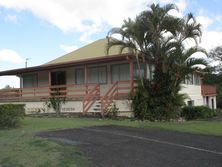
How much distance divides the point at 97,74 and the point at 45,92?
3.91 meters

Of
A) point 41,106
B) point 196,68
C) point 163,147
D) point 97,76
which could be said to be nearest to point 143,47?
point 196,68

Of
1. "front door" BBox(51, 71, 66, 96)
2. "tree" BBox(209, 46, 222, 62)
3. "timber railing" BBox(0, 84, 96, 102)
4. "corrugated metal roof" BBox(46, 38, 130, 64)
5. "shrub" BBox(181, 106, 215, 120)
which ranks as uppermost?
"tree" BBox(209, 46, 222, 62)

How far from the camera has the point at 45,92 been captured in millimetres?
25203

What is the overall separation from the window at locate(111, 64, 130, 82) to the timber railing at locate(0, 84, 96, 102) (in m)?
1.50

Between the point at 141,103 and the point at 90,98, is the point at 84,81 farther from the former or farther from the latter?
the point at 141,103

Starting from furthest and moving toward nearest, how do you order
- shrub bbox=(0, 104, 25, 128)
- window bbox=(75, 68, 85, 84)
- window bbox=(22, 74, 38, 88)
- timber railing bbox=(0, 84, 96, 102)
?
window bbox=(22, 74, 38, 88)
window bbox=(75, 68, 85, 84)
timber railing bbox=(0, 84, 96, 102)
shrub bbox=(0, 104, 25, 128)

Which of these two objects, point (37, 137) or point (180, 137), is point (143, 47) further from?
point (37, 137)

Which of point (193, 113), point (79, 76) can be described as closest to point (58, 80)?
point (79, 76)

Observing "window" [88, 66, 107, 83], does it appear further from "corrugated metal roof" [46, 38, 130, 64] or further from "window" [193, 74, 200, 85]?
"window" [193, 74, 200, 85]

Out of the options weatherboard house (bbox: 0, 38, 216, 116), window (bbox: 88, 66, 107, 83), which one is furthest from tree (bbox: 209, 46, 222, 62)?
window (bbox: 88, 66, 107, 83)

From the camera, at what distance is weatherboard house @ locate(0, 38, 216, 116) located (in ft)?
68.5

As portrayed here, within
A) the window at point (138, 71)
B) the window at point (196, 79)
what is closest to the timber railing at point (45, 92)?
the window at point (138, 71)

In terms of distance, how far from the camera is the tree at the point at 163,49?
63.2 feet

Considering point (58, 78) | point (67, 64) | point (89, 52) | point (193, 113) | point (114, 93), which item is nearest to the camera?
point (114, 93)
